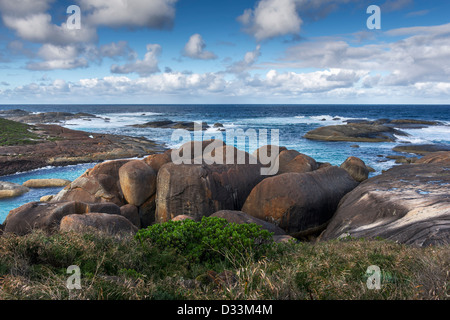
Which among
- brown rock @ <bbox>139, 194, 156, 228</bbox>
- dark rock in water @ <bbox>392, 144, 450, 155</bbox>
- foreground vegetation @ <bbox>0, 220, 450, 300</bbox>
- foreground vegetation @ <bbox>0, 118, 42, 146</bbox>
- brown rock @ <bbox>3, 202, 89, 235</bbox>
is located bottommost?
brown rock @ <bbox>139, 194, 156, 228</bbox>

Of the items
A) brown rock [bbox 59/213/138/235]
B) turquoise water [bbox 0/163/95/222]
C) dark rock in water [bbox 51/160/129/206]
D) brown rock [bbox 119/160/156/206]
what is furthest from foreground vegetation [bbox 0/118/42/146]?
brown rock [bbox 59/213/138/235]

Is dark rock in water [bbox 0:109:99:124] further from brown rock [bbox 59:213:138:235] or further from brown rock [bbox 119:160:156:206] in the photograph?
brown rock [bbox 59:213:138:235]

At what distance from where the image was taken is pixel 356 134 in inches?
1791

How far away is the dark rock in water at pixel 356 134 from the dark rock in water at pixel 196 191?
33367mm

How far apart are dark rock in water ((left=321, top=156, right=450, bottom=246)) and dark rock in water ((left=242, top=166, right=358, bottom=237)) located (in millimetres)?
812

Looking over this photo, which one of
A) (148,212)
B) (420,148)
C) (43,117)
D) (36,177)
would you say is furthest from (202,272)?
(43,117)

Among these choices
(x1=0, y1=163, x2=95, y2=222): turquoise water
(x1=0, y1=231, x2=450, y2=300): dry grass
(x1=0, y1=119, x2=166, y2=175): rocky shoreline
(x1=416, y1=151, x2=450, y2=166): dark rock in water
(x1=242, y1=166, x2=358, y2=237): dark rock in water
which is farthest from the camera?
(x1=0, y1=119, x2=166, y2=175): rocky shoreline

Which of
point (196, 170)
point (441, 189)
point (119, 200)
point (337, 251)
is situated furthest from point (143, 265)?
point (441, 189)

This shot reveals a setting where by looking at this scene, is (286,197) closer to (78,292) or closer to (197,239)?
(197,239)

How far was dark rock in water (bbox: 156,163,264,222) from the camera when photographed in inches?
530

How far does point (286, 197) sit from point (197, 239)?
5314 mm

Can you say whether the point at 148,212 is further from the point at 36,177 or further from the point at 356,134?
the point at 356,134

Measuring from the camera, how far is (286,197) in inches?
495

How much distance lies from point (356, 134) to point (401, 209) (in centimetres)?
3846
